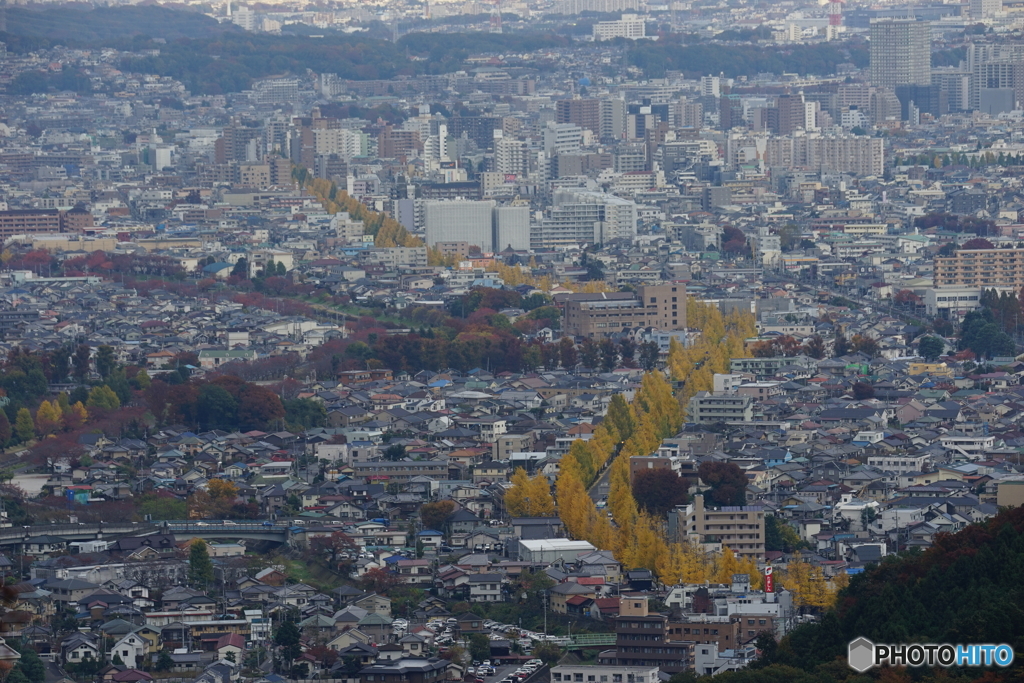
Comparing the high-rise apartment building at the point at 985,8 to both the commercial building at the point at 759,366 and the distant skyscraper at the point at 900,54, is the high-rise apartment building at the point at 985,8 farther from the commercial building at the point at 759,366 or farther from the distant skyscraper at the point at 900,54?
the commercial building at the point at 759,366

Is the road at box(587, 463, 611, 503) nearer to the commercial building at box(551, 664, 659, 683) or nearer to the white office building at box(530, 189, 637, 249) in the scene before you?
the commercial building at box(551, 664, 659, 683)

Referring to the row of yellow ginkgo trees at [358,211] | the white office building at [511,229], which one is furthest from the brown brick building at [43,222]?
the white office building at [511,229]

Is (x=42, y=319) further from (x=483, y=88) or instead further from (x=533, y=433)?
(x=483, y=88)

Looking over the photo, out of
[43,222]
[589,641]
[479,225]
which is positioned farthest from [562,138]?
[589,641]

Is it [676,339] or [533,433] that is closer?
[533,433]

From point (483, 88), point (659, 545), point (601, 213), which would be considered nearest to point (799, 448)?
point (659, 545)

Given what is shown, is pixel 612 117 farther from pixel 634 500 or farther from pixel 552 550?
pixel 552 550
